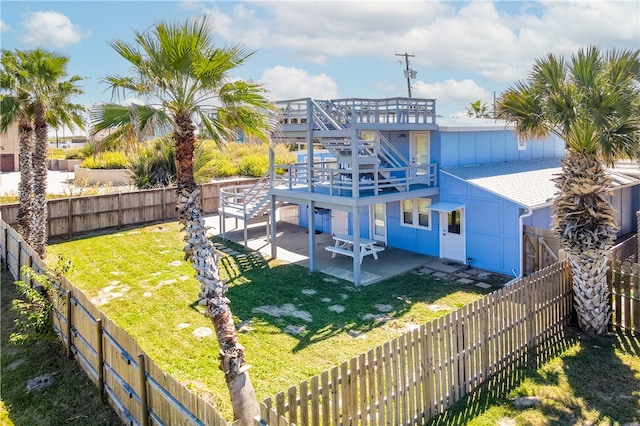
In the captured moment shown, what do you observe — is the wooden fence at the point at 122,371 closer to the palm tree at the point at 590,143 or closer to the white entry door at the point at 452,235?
the palm tree at the point at 590,143

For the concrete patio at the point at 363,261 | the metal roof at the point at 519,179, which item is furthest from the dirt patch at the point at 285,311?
the metal roof at the point at 519,179

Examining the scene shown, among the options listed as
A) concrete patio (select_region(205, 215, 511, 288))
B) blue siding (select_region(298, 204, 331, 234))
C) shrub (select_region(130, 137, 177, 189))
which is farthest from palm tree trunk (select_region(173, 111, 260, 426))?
shrub (select_region(130, 137, 177, 189))

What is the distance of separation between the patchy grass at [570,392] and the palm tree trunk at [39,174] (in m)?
13.4

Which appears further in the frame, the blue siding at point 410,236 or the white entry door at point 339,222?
the white entry door at point 339,222

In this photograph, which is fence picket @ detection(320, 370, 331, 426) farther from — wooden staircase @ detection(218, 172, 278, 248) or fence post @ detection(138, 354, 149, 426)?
wooden staircase @ detection(218, 172, 278, 248)

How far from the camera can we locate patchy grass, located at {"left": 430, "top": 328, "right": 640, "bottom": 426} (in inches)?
258

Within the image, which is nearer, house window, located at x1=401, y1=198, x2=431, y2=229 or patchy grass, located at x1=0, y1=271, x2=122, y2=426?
patchy grass, located at x1=0, y1=271, x2=122, y2=426

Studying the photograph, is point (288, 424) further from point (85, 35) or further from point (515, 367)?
point (85, 35)

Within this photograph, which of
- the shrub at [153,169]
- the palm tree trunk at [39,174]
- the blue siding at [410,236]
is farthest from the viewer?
the shrub at [153,169]

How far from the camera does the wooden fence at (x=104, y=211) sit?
18.9 m

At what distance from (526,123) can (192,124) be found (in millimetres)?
7079

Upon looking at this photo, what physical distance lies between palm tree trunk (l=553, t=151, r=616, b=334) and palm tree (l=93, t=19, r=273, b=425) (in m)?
6.46

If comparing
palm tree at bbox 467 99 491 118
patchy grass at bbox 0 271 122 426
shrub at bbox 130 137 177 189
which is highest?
palm tree at bbox 467 99 491 118

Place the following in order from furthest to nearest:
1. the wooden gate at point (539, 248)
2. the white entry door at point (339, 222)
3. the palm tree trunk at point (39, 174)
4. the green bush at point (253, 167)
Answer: the green bush at point (253, 167), the white entry door at point (339, 222), the palm tree trunk at point (39, 174), the wooden gate at point (539, 248)
